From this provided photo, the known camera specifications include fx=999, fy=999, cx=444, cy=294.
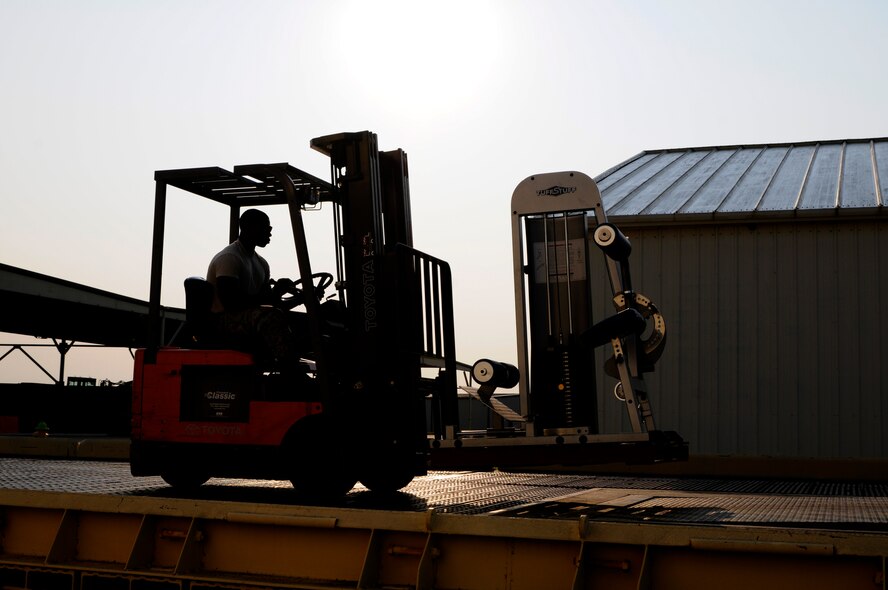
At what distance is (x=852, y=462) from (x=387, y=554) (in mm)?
10292

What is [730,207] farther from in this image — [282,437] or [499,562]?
[499,562]

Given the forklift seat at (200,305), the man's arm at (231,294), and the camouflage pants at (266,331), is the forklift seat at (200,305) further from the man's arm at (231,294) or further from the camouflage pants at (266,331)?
the camouflage pants at (266,331)

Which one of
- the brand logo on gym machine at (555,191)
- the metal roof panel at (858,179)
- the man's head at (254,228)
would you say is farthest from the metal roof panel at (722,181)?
the man's head at (254,228)

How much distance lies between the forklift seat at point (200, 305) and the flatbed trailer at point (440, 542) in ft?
4.44

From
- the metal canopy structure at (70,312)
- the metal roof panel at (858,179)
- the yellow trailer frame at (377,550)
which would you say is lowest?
the yellow trailer frame at (377,550)

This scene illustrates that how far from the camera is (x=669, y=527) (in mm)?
4242

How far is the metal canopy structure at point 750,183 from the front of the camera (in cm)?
1452

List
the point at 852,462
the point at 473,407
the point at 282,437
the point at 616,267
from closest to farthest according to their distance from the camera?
the point at 282,437 < the point at 616,267 < the point at 852,462 < the point at 473,407

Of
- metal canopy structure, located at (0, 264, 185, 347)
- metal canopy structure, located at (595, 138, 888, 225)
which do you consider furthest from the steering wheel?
metal canopy structure, located at (0, 264, 185, 347)

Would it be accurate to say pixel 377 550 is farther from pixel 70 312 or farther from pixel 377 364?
pixel 70 312

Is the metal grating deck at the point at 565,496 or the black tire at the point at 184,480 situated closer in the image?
the metal grating deck at the point at 565,496

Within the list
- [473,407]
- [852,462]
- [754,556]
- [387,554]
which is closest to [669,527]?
[754,556]

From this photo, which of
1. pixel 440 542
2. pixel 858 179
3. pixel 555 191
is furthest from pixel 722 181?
pixel 440 542

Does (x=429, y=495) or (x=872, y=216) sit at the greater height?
(x=872, y=216)
